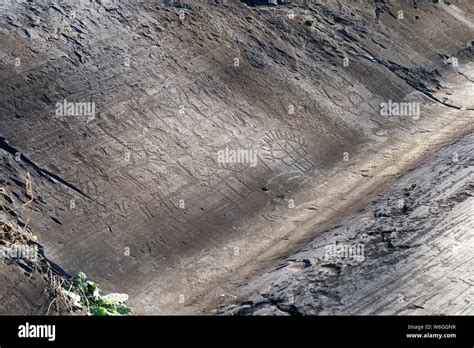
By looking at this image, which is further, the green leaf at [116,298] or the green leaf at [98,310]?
the green leaf at [116,298]

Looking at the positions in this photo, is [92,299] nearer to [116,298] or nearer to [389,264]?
[116,298]

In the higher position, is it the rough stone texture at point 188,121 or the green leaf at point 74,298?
the rough stone texture at point 188,121

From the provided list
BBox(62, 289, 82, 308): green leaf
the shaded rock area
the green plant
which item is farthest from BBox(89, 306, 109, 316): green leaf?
the shaded rock area

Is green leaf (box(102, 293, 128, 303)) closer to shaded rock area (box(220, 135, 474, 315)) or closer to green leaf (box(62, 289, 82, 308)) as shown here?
green leaf (box(62, 289, 82, 308))

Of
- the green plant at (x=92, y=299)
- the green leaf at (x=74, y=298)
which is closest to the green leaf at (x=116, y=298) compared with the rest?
the green plant at (x=92, y=299)

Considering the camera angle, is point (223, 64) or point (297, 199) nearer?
point (297, 199)

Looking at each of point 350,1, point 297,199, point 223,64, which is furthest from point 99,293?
point 350,1

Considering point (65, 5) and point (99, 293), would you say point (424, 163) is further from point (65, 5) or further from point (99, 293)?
point (65, 5)

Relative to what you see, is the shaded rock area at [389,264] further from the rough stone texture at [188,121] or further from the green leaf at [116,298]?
the green leaf at [116,298]
